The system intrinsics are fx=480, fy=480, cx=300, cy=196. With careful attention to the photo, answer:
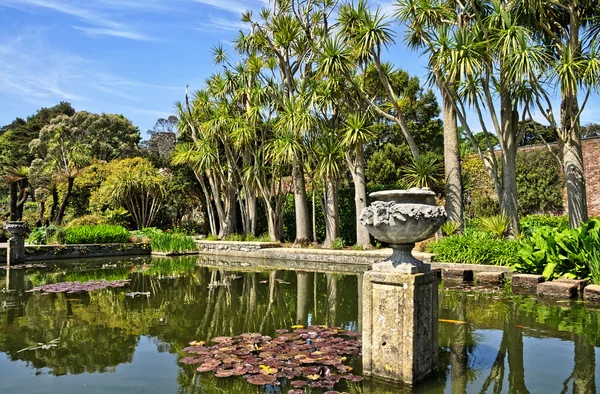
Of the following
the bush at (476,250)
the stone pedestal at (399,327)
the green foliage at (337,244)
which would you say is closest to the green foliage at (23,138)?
the green foliage at (337,244)

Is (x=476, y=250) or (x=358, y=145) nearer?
(x=476, y=250)

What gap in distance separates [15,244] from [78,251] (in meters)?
2.32

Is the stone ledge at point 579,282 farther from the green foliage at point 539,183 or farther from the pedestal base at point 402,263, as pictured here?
the green foliage at point 539,183

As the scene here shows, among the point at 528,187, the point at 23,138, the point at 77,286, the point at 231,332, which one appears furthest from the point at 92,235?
the point at 23,138

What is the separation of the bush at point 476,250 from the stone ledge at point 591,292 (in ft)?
6.81

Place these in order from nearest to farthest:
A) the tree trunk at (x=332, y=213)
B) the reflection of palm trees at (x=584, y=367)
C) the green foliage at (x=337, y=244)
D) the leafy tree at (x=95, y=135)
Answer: the reflection of palm trees at (x=584, y=367)
the green foliage at (x=337, y=244)
the tree trunk at (x=332, y=213)
the leafy tree at (x=95, y=135)

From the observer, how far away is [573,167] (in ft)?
30.9

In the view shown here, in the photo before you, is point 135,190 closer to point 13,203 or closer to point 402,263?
point 13,203

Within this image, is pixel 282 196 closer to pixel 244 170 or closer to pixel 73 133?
pixel 244 170

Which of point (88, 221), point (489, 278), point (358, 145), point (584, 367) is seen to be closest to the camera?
point (584, 367)

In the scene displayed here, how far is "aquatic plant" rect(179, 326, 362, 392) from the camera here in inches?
139

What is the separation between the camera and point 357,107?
13648 mm

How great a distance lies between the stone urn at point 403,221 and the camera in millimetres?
3480

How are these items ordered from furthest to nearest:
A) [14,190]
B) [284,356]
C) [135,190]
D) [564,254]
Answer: [135,190] < [14,190] < [564,254] < [284,356]
